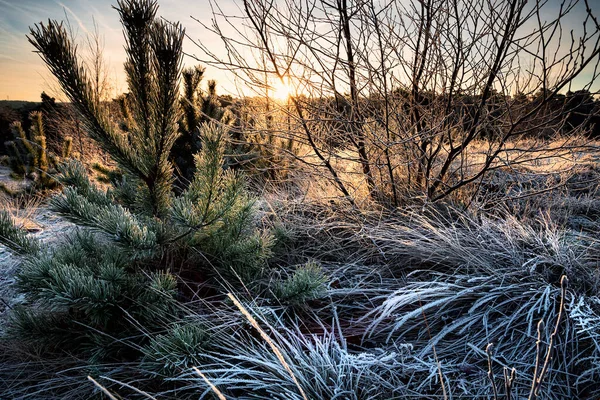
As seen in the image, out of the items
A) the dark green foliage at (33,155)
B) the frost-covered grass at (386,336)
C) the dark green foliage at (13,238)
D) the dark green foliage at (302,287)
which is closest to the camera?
the frost-covered grass at (386,336)

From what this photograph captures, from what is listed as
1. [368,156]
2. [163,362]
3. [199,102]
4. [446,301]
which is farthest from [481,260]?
[199,102]

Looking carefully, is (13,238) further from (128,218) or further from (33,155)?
(33,155)

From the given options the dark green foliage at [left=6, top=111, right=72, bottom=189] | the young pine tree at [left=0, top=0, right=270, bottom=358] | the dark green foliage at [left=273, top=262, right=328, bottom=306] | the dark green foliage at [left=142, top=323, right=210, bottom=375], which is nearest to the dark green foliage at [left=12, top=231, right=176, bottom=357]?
the young pine tree at [left=0, top=0, right=270, bottom=358]

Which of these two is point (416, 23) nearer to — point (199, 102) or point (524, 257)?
point (524, 257)

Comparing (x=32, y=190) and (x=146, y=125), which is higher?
(x=146, y=125)

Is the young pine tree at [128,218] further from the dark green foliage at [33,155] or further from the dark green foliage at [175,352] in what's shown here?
the dark green foliage at [33,155]

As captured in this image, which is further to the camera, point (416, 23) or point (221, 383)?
point (416, 23)

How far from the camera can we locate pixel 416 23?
245 cm

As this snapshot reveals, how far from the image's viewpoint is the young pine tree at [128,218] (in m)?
1.31

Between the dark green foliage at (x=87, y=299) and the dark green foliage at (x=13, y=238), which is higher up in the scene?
the dark green foliage at (x=13, y=238)

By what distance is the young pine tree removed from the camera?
1310mm

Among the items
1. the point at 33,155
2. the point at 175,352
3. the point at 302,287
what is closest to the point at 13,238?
the point at 175,352

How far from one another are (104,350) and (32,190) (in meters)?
5.07

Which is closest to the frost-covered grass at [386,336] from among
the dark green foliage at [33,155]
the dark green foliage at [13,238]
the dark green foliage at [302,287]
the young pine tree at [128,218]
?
the dark green foliage at [302,287]
